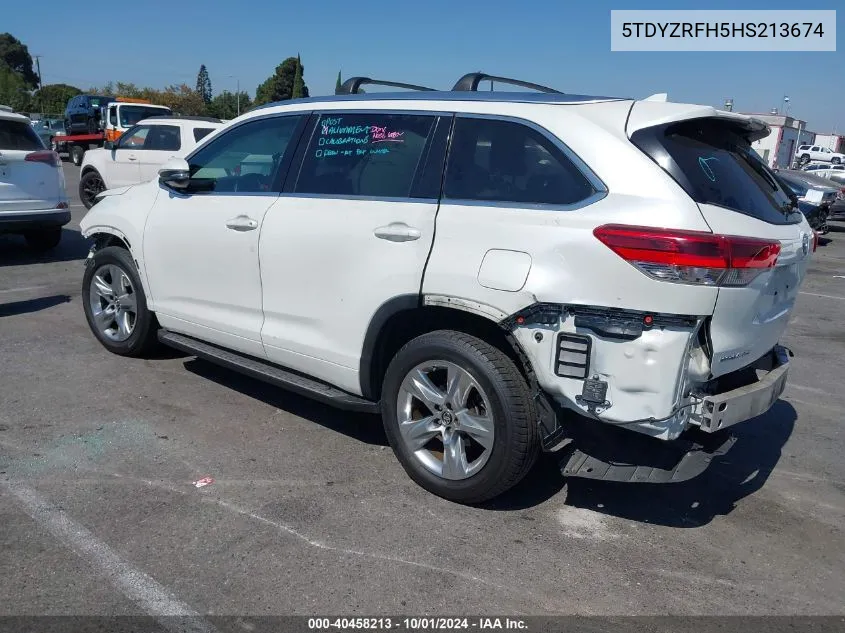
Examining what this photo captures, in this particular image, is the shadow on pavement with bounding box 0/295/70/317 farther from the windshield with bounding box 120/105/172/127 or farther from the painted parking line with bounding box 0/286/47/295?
the windshield with bounding box 120/105/172/127

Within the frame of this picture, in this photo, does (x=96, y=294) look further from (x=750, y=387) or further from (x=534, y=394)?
(x=750, y=387)

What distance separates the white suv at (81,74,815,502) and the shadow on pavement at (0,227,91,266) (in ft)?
19.4

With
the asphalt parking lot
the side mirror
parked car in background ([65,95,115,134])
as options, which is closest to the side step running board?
the asphalt parking lot

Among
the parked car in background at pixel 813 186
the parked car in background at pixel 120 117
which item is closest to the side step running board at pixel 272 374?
the parked car in background at pixel 813 186

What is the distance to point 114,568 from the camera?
123 inches

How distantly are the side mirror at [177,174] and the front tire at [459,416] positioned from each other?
2075 mm

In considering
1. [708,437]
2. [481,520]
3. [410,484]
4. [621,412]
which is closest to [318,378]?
[410,484]

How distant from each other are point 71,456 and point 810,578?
3.71 meters

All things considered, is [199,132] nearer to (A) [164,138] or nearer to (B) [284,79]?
(A) [164,138]

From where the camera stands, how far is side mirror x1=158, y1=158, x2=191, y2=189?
491 centimetres

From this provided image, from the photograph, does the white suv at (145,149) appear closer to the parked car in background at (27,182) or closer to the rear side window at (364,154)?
the parked car in background at (27,182)

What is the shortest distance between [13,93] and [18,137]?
55.7 m

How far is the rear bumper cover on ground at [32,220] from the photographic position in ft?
29.1

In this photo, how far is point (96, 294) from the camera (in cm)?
584
